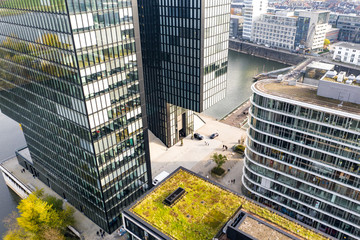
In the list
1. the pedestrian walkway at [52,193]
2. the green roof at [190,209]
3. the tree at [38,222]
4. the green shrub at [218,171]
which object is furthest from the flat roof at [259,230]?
the tree at [38,222]

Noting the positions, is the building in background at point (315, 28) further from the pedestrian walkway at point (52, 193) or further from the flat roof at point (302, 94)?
the pedestrian walkway at point (52, 193)

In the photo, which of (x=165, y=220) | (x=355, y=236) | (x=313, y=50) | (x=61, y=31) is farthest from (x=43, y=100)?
(x=313, y=50)

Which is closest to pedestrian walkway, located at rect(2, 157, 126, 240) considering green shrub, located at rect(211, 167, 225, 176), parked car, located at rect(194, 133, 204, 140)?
green shrub, located at rect(211, 167, 225, 176)

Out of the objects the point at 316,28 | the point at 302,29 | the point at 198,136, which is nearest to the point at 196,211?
the point at 198,136

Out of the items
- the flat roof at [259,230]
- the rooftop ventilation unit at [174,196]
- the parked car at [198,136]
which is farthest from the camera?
the parked car at [198,136]

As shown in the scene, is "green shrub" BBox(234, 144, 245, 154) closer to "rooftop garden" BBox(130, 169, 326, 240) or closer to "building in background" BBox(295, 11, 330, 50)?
"rooftop garden" BBox(130, 169, 326, 240)

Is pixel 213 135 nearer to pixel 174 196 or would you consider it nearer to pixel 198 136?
pixel 198 136

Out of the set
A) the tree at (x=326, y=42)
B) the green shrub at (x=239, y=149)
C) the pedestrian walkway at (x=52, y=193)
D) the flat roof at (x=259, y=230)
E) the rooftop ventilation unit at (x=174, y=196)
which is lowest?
the pedestrian walkway at (x=52, y=193)
